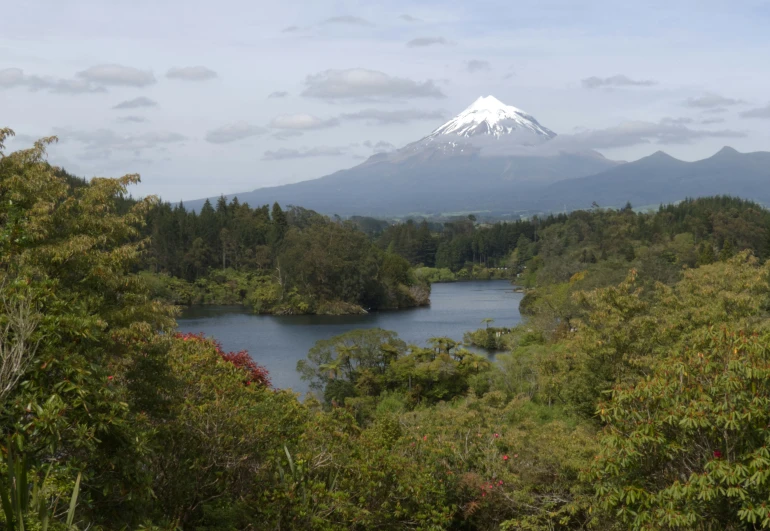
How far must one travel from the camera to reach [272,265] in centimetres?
6825

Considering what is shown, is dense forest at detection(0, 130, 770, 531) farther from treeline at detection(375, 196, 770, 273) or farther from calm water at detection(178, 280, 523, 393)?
treeline at detection(375, 196, 770, 273)

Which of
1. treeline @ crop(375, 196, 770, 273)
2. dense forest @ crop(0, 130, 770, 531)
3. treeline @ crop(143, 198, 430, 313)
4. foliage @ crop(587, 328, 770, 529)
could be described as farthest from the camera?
treeline @ crop(375, 196, 770, 273)

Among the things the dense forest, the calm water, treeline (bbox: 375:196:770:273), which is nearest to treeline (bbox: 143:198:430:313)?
the calm water

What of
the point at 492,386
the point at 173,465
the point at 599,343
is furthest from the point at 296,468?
the point at 492,386

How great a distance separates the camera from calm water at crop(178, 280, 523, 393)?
1470 inches

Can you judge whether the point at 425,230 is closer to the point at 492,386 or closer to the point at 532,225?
the point at 532,225

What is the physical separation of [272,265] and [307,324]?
62.2ft

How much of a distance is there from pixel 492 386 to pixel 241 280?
4399 centimetres

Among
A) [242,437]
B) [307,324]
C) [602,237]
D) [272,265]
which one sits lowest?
[307,324]

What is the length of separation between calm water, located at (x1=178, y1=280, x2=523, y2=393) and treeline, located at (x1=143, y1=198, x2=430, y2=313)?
7.55ft

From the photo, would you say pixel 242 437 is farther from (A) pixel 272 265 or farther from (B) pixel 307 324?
(A) pixel 272 265

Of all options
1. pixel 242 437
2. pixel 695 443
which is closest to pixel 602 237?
pixel 695 443

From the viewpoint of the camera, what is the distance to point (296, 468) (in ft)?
26.6

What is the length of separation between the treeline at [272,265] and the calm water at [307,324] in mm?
2300
